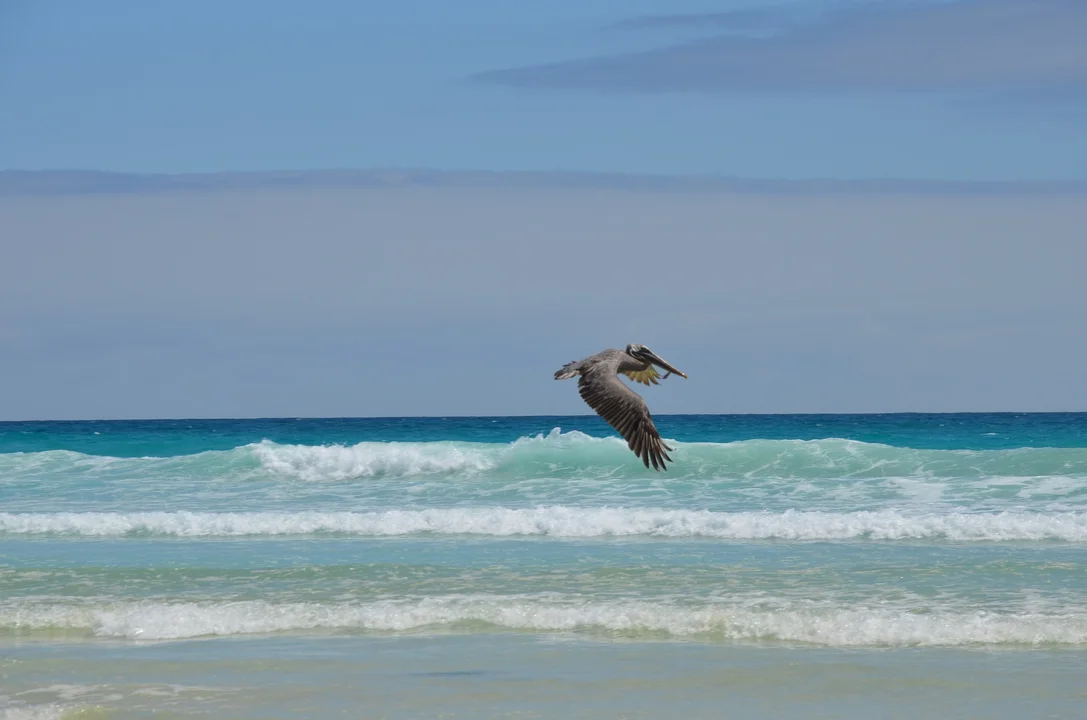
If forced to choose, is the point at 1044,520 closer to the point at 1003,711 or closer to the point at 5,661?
the point at 1003,711

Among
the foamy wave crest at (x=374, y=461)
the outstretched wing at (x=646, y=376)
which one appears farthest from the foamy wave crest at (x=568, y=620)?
the foamy wave crest at (x=374, y=461)

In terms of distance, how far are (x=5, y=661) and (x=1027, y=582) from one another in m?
8.14

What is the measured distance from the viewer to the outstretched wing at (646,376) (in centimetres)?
927

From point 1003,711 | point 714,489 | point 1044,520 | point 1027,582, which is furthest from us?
point 714,489

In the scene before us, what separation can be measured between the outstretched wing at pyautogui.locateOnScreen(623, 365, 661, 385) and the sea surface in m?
1.84

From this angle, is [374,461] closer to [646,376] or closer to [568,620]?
[568,620]

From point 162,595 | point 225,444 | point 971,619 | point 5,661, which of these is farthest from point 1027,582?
point 225,444

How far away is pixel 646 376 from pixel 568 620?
2041 millimetres

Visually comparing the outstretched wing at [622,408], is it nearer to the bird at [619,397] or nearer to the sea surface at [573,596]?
the bird at [619,397]

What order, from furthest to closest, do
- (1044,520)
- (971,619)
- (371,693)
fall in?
(1044,520) < (971,619) < (371,693)

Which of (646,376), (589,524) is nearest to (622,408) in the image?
(646,376)

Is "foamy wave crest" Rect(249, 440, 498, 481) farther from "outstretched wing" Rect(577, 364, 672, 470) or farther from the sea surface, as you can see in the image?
"outstretched wing" Rect(577, 364, 672, 470)

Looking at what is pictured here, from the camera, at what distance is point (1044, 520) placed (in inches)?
579

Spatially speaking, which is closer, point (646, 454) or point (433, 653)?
point (646, 454)
